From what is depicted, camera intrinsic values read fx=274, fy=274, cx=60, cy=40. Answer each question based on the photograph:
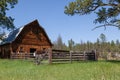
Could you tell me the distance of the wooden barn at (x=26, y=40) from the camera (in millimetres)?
51897

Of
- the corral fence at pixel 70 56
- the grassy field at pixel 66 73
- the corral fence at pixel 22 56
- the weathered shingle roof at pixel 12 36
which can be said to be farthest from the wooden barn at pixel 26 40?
the grassy field at pixel 66 73

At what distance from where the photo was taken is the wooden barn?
51.9m

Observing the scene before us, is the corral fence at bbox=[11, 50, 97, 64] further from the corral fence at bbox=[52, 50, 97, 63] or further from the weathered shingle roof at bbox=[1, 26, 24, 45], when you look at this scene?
the weathered shingle roof at bbox=[1, 26, 24, 45]

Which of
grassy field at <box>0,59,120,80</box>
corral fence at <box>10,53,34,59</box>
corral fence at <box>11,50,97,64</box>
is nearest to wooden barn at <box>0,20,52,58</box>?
corral fence at <box>10,53,34,59</box>

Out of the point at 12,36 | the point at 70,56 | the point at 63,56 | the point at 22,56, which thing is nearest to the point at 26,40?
the point at 12,36

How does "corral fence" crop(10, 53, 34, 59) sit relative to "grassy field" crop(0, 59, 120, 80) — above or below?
above

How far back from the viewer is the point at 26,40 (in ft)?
175

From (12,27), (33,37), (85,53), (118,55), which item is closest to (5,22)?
(12,27)

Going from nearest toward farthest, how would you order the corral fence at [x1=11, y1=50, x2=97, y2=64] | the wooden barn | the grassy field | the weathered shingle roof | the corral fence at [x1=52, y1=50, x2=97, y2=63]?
the grassy field → the corral fence at [x1=11, y1=50, x2=97, y2=64] → the corral fence at [x1=52, y1=50, x2=97, y2=63] → the wooden barn → the weathered shingle roof

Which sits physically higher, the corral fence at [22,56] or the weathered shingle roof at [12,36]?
the weathered shingle roof at [12,36]

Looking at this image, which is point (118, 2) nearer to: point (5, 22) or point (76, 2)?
point (76, 2)

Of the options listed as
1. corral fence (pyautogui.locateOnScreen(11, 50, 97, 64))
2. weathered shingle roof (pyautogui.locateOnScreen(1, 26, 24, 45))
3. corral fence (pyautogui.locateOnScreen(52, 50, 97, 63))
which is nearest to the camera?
corral fence (pyautogui.locateOnScreen(11, 50, 97, 64))

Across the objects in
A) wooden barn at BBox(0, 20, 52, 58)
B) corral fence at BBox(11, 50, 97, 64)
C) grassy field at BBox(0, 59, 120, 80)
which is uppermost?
wooden barn at BBox(0, 20, 52, 58)

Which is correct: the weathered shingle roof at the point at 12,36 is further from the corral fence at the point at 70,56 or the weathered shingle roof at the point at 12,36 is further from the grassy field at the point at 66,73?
the grassy field at the point at 66,73
